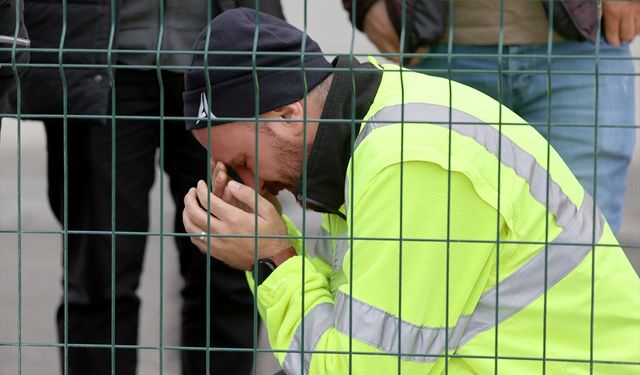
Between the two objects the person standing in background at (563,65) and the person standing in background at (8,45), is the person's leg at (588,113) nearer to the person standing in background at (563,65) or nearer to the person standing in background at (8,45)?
the person standing in background at (563,65)

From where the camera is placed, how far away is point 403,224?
8.86 feet

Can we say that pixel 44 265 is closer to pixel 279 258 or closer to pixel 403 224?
pixel 279 258

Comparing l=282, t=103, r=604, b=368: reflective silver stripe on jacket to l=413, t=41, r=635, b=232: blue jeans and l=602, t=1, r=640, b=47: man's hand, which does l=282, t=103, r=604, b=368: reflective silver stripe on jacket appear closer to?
l=413, t=41, r=635, b=232: blue jeans

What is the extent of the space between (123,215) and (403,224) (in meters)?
1.55

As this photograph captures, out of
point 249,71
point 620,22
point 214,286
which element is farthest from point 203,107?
point 620,22

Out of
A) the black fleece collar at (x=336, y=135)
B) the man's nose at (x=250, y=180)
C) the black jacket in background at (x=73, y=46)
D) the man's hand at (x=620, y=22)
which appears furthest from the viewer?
the man's hand at (x=620, y=22)

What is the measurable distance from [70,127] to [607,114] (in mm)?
1515

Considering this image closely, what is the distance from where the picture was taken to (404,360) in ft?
8.98

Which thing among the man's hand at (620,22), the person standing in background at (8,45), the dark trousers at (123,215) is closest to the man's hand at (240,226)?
the person standing in background at (8,45)

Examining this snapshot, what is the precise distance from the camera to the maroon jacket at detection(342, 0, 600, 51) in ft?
13.2

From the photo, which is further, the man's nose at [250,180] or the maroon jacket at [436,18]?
the maroon jacket at [436,18]

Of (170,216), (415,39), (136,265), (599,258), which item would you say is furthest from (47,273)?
(599,258)

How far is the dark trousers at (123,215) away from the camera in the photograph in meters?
4.04

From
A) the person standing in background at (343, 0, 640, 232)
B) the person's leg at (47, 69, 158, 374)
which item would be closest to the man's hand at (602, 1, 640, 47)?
the person standing in background at (343, 0, 640, 232)
